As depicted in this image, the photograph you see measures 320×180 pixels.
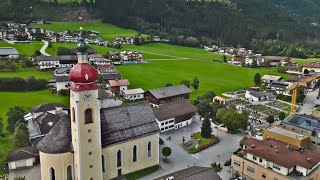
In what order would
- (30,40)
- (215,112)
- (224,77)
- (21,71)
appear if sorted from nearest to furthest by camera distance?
1. (215,112)
2. (21,71)
3. (224,77)
4. (30,40)

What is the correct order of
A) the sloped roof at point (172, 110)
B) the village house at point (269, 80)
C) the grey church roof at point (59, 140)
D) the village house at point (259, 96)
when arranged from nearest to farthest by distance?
the grey church roof at point (59, 140)
the sloped roof at point (172, 110)
the village house at point (259, 96)
the village house at point (269, 80)

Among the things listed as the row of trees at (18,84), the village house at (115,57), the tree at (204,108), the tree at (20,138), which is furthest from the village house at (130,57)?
the tree at (20,138)

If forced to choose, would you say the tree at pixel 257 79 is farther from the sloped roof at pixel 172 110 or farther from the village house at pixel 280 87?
the sloped roof at pixel 172 110

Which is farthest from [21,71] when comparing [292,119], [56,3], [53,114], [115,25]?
[56,3]

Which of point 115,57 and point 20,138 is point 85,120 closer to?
point 20,138

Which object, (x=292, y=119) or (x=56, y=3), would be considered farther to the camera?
(x=56, y=3)

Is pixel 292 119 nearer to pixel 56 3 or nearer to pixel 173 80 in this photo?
pixel 173 80
